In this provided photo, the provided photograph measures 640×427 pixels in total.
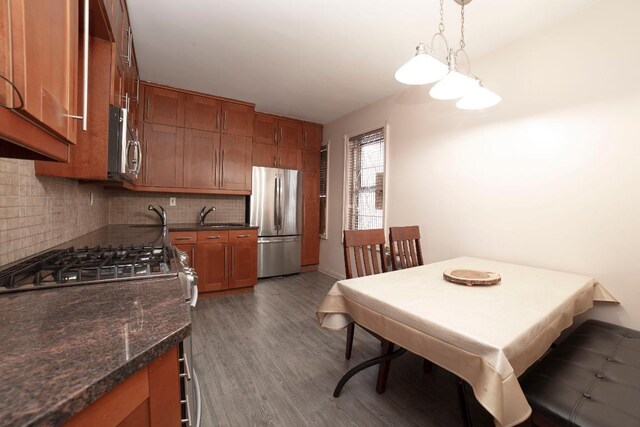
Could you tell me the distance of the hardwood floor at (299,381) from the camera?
4.91 ft

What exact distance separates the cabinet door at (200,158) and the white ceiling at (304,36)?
1.99 feet

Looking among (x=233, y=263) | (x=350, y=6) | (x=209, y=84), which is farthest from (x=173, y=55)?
(x=233, y=263)

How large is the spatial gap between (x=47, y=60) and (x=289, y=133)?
3.90 metres

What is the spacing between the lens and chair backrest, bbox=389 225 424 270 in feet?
7.13

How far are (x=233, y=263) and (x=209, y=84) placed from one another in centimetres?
220

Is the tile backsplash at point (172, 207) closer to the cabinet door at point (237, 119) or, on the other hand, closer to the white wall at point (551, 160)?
the cabinet door at point (237, 119)

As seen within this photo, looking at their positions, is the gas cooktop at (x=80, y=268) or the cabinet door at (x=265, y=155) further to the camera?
the cabinet door at (x=265, y=155)

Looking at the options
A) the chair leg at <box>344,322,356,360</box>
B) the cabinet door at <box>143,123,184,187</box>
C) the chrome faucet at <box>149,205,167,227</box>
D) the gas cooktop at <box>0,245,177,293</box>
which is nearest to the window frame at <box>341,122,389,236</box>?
the chair leg at <box>344,322,356,360</box>

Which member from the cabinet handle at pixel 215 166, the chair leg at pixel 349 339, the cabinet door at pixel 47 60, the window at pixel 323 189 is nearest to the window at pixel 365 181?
the window at pixel 323 189

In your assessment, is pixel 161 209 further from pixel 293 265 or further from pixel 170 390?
pixel 170 390

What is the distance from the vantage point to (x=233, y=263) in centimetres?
348

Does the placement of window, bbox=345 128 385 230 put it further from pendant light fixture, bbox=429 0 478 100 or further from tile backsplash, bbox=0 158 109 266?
tile backsplash, bbox=0 158 109 266

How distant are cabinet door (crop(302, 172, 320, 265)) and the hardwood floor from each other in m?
1.80

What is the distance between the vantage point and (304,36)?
7.36 feet
